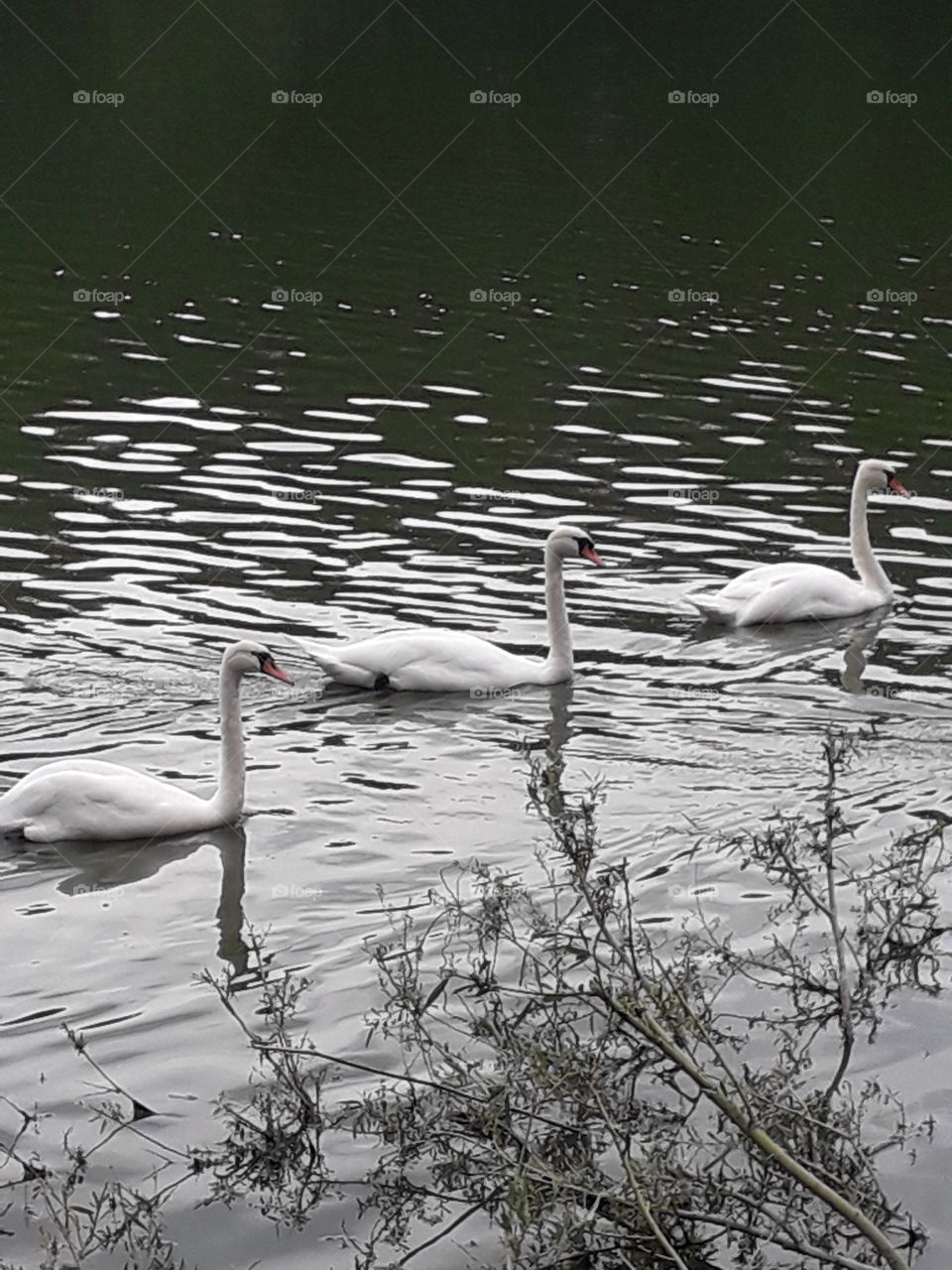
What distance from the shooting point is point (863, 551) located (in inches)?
595

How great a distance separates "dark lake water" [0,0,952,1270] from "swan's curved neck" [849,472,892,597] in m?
0.23

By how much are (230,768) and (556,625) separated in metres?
3.16

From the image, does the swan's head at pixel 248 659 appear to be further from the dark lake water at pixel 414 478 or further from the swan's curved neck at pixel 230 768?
the dark lake water at pixel 414 478

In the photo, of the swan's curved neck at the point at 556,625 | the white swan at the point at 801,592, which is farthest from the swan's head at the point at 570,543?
the white swan at the point at 801,592

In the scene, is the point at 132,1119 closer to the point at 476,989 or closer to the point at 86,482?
the point at 476,989

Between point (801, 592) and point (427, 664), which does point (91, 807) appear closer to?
point (427, 664)

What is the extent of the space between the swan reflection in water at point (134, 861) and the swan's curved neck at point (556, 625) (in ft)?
10.1

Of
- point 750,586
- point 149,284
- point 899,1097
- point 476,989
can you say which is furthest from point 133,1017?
point 149,284

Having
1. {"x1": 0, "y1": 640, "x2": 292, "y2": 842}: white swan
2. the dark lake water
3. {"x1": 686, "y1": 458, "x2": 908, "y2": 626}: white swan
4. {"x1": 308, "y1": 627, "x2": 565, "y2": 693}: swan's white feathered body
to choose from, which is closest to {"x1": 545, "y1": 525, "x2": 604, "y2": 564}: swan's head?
the dark lake water

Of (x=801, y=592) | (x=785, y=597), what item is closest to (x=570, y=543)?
(x=785, y=597)

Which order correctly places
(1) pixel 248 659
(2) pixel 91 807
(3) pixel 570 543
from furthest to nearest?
(3) pixel 570 543 → (1) pixel 248 659 → (2) pixel 91 807

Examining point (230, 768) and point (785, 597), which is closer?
point (230, 768)

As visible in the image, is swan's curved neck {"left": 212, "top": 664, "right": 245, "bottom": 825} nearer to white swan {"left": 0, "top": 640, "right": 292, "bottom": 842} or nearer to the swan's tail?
white swan {"left": 0, "top": 640, "right": 292, "bottom": 842}

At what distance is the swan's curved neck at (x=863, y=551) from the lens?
1502 cm
